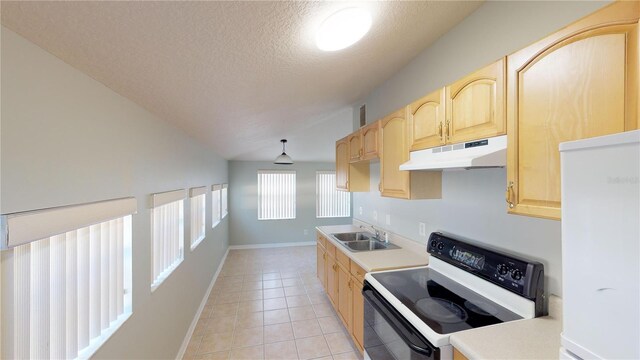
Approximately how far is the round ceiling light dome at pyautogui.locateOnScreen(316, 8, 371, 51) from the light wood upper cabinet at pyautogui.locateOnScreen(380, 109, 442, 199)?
798 millimetres

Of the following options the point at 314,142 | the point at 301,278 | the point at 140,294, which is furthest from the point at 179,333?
the point at 314,142

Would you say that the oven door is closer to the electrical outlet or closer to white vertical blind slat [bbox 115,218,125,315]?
the electrical outlet

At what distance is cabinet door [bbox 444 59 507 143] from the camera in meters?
1.16

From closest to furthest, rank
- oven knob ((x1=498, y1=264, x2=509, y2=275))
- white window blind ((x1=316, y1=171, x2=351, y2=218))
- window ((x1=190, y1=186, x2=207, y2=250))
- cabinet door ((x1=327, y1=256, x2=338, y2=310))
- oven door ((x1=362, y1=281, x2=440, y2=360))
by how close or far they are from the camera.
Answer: oven door ((x1=362, y1=281, x2=440, y2=360)) → oven knob ((x1=498, y1=264, x2=509, y2=275)) → cabinet door ((x1=327, y1=256, x2=338, y2=310)) → window ((x1=190, y1=186, x2=207, y2=250)) → white window blind ((x1=316, y1=171, x2=351, y2=218))

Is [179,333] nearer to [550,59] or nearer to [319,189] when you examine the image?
[550,59]

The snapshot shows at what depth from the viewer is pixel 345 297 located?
101 inches

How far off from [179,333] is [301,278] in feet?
7.43

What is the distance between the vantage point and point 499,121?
1.15 m

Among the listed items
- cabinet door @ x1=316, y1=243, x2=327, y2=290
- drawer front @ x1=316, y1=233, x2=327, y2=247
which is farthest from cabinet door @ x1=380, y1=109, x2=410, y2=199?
cabinet door @ x1=316, y1=243, x2=327, y2=290

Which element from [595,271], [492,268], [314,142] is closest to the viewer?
[595,271]

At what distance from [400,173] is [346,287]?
1.38m

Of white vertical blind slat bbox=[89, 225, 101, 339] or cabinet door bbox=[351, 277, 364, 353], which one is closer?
white vertical blind slat bbox=[89, 225, 101, 339]

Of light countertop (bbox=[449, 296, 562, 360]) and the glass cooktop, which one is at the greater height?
light countertop (bbox=[449, 296, 562, 360])

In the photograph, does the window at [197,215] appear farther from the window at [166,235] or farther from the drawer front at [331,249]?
the drawer front at [331,249]
